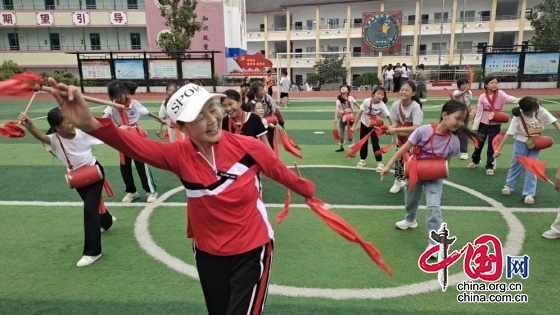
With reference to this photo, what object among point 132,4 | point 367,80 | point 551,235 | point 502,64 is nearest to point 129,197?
point 551,235

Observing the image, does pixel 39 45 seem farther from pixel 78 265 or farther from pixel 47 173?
pixel 78 265

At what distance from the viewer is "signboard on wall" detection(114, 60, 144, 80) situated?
29.0m

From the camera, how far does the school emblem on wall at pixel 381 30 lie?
48.1 meters

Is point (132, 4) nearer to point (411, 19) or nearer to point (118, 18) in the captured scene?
point (118, 18)

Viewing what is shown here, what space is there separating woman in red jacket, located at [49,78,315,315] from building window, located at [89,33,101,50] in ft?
165

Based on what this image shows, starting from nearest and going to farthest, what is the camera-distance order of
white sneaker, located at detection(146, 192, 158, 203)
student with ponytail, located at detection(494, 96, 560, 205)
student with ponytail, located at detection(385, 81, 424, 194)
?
student with ponytail, located at detection(494, 96, 560, 205), student with ponytail, located at detection(385, 81, 424, 194), white sneaker, located at detection(146, 192, 158, 203)

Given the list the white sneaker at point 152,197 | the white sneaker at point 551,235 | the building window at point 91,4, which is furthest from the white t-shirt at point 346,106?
the building window at point 91,4

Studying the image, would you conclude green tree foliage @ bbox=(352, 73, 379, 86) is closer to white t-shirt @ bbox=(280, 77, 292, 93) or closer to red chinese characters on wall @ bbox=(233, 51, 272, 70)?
red chinese characters on wall @ bbox=(233, 51, 272, 70)

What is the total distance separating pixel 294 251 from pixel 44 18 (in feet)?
164

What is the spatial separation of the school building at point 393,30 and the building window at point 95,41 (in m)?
18.8

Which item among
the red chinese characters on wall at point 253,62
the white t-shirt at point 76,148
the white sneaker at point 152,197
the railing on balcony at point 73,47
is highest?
the railing on balcony at point 73,47

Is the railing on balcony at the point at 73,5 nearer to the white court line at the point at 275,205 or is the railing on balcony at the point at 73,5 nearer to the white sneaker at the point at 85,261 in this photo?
the white court line at the point at 275,205

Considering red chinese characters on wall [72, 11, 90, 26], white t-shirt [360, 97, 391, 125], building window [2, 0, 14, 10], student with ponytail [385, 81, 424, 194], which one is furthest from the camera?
building window [2, 0, 14, 10]

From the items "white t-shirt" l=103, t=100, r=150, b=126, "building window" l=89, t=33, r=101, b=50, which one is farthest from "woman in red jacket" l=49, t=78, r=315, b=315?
"building window" l=89, t=33, r=101, b=50
